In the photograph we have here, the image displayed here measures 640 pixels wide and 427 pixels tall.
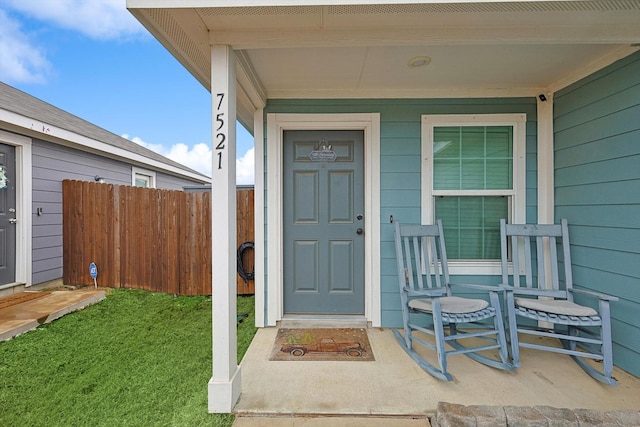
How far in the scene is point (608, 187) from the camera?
83.6 inches

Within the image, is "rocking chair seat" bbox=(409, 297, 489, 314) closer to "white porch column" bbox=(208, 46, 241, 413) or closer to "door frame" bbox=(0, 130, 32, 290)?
"white porch column" bbox=(208, 46, 241, 413)

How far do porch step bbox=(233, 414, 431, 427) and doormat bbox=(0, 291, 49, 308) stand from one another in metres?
3.14

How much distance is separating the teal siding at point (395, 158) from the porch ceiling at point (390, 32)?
0.46 meters

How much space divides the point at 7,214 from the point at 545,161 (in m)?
5.97

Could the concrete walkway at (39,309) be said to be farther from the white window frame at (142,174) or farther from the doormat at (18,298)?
the white window frame at (142,174)

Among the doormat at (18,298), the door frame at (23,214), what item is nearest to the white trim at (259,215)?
the doormat at (18,298)

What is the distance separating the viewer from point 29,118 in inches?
141

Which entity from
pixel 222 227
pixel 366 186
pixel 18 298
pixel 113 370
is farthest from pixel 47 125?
pixel 366 186

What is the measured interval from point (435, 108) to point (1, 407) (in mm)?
3725

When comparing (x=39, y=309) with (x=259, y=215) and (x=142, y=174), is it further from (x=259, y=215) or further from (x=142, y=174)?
(x=142, y=174)

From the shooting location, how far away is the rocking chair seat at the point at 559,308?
1.96 meters

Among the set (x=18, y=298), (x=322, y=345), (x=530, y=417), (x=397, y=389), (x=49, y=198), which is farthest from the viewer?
(x=49, y=198)

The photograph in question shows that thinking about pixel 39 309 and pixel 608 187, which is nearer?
pixel 608 187

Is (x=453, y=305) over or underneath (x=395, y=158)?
underneath
